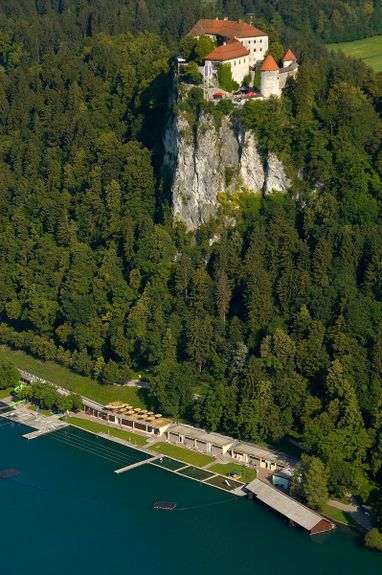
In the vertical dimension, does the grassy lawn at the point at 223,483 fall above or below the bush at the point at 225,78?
below

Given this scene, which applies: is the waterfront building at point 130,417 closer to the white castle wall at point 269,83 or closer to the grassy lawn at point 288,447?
the grassy lawn at point 288,447

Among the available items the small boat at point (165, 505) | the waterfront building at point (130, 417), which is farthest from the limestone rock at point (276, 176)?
the small boat at point (165, 505)

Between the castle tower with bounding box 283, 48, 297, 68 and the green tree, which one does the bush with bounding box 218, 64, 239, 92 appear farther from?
the green tree

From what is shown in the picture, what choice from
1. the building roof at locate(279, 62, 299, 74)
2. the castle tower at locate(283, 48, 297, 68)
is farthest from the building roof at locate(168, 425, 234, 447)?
the castle tower at locate(283, 48, 297, 68)

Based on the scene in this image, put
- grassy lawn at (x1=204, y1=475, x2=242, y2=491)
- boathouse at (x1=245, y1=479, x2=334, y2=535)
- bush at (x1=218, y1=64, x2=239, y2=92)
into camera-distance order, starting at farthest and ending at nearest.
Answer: bush at (x1=218, y1=64, x2=239, y2=92) < grassy lawn at (x1=204, y1=475, x2=242, y2=491) < boathouse at (x1=245, y1=479, x2=334, y2=535)

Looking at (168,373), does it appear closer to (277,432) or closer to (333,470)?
(277,432)

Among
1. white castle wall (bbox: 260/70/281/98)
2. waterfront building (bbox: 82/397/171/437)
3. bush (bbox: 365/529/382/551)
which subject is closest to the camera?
bush (bbox: 365/529/382/551)
